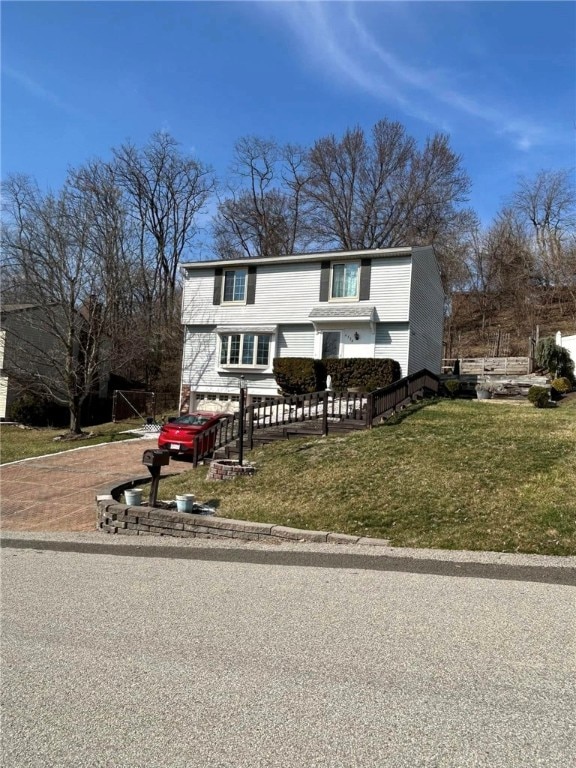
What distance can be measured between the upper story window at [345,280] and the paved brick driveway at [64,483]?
31.7 feet

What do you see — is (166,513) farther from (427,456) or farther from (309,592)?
(427,456)

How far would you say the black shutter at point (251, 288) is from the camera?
951 inches

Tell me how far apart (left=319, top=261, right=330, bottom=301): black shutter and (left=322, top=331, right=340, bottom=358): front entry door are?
1.49m

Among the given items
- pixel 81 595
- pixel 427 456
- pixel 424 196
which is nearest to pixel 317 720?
pixel 81 595

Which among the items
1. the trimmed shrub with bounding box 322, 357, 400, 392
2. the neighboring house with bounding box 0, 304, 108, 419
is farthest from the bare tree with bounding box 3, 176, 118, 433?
the trimmed shrub with bounding box 322, 357, 400, 392

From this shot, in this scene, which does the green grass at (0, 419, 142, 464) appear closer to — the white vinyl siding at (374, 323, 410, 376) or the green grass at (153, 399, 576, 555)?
the green grass at (153, 399, 576, 555)

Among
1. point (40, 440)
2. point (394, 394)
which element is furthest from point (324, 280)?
point (40, 440)

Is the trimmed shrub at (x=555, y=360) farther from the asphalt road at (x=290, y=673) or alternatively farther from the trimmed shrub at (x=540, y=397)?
the asphalt road at (x=290, y=673)

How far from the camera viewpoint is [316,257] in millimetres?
22766

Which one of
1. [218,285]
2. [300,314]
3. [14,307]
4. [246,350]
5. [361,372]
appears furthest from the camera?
[14,307]

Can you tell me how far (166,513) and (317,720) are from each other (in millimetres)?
5795

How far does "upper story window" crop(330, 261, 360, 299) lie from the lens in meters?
22.4

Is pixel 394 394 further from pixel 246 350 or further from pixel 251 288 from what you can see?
pixel 251 288

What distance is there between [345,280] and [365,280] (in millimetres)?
918
